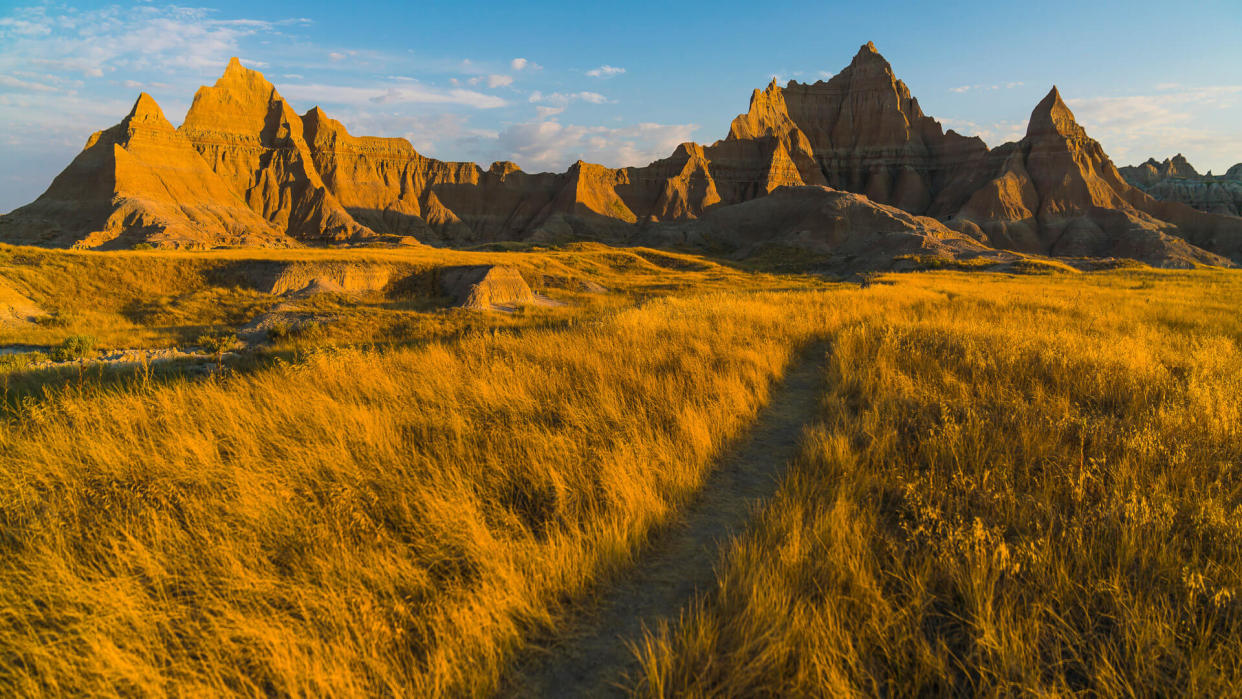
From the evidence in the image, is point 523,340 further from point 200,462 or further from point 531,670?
point 531,670

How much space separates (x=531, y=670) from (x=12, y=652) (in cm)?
235

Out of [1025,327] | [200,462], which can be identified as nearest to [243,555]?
[200,462]

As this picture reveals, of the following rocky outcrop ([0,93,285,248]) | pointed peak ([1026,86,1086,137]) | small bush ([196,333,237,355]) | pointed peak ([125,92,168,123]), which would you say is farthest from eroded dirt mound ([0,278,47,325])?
pointed peak ([1026,86,1086,137])

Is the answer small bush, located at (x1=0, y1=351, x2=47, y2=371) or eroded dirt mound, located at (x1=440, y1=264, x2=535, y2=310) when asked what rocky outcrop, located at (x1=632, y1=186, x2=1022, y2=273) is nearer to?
eroded dirt mound, located at (x1=440, y1=264, x2=535, y2=310)

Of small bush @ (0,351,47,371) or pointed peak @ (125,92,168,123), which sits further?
pointed peak @ (125,92,168,123)

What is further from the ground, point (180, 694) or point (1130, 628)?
point (1130, 628)

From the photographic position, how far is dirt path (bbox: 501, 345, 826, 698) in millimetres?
2225

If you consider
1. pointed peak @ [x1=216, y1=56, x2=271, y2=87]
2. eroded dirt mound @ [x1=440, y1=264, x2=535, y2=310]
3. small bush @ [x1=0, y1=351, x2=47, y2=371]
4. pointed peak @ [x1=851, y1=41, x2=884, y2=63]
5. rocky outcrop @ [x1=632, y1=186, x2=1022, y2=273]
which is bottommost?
small bush @ [x1=0, y1=351, x2=47, y2=371]

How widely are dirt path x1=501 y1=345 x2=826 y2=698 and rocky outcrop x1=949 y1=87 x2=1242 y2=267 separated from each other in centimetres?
8853

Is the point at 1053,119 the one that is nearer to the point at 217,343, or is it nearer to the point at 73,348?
the point at 217,343

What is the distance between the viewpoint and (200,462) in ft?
12.2

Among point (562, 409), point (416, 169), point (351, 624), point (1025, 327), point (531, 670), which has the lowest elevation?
point (531, 670)

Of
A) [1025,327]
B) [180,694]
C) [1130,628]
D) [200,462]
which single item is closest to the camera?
[180,694]

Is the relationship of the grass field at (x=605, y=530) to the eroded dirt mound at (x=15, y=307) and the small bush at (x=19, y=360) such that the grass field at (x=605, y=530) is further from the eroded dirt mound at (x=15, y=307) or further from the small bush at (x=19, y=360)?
the eroded dirt mound at (x=15, y=307)
